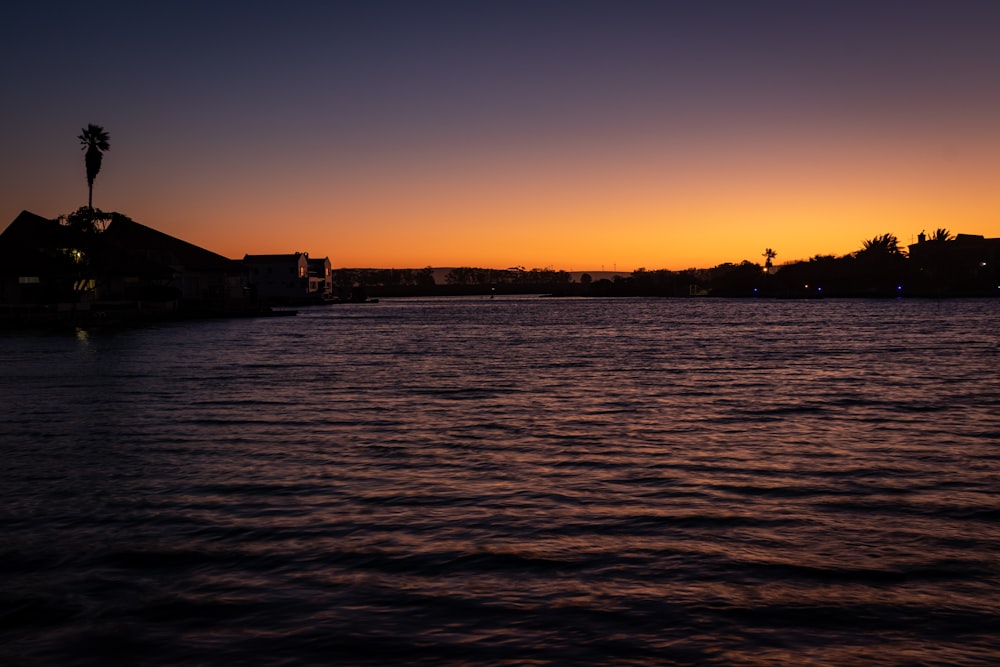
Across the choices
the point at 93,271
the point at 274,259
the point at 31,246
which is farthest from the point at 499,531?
the point at 274,259

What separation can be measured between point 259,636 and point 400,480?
6.72 m

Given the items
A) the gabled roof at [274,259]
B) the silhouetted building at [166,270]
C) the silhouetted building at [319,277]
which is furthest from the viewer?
the silhouetted building at [319,277]

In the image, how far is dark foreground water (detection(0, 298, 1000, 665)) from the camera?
7406 millimetres

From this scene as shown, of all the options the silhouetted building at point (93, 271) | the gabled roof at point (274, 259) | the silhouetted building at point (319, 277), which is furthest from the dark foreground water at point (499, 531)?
the silhouetted building at point (319, 277)

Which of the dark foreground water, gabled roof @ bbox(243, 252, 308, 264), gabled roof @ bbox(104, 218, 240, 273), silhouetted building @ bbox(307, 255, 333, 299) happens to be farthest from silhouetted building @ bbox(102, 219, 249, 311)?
the dark foreground water

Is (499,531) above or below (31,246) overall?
below

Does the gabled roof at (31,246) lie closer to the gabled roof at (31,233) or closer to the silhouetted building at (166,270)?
the gabled roof at (31,233)

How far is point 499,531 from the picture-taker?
10906mm

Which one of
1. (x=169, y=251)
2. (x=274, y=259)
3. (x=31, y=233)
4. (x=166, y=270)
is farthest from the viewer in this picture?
(x=274, y=259)

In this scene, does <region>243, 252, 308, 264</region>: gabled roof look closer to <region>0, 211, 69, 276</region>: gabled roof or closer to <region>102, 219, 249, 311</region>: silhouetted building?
<region>102, 219, 249, 311</region>: silhouetted building

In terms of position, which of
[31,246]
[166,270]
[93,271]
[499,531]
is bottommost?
[499,531]

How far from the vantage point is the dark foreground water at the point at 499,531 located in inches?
292

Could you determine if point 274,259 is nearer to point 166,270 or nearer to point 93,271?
point 166,270

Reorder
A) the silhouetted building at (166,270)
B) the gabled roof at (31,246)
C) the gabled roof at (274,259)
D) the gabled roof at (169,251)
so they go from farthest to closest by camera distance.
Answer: the gabled roof at (274,259), the gabled roof at (169,251), the silhouetted building at (166,270), the gabled roof at (31,246)
